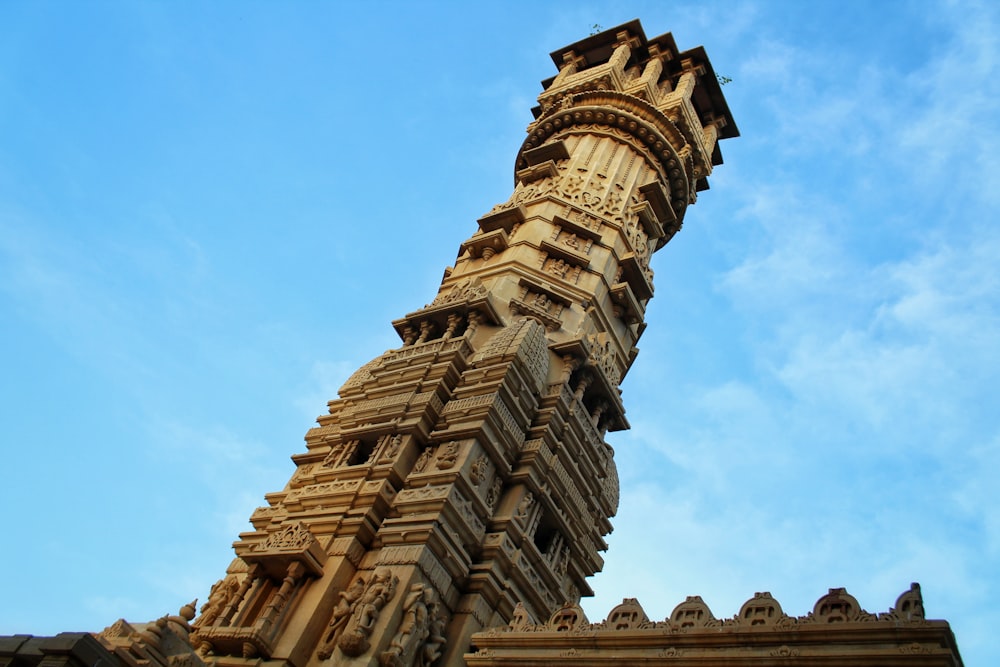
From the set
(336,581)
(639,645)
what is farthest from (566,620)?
(336,581)

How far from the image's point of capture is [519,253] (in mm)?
28297

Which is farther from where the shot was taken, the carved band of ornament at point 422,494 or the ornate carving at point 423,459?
the ornate carving at point 423,459

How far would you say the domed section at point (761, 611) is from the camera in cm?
1198

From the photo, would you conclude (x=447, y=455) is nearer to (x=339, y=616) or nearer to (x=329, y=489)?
(x=329, y=489)

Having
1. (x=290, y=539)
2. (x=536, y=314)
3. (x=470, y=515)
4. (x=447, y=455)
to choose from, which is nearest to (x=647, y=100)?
(x=536, y=314)

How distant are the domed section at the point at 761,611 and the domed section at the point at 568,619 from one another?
2586 mm

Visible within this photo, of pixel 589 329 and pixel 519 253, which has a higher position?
pixel 519 253

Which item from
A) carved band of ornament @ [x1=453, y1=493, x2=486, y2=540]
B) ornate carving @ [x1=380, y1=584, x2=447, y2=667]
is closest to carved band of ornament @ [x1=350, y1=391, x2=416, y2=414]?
carved band of ornament @ [x1=453, y1=493, x2=486, y2=540]

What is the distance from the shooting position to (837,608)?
11648 mm

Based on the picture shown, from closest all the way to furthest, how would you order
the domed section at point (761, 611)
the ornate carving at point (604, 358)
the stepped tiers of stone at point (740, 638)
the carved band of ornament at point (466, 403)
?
the stepped tiers of stone at point (740, 638) → the domed section at point (761, 611) → the carved band of ornament at point (466, 403) → the ornate carving at point (604, 358)

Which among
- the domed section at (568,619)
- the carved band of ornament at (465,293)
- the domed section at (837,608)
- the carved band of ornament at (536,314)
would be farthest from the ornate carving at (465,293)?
the domed section at (837,608)

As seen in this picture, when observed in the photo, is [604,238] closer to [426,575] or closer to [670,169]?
[670,169]

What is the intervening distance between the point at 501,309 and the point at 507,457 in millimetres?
5587

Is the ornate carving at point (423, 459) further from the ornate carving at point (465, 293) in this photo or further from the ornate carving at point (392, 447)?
the ornate carving at point (465, 293)
